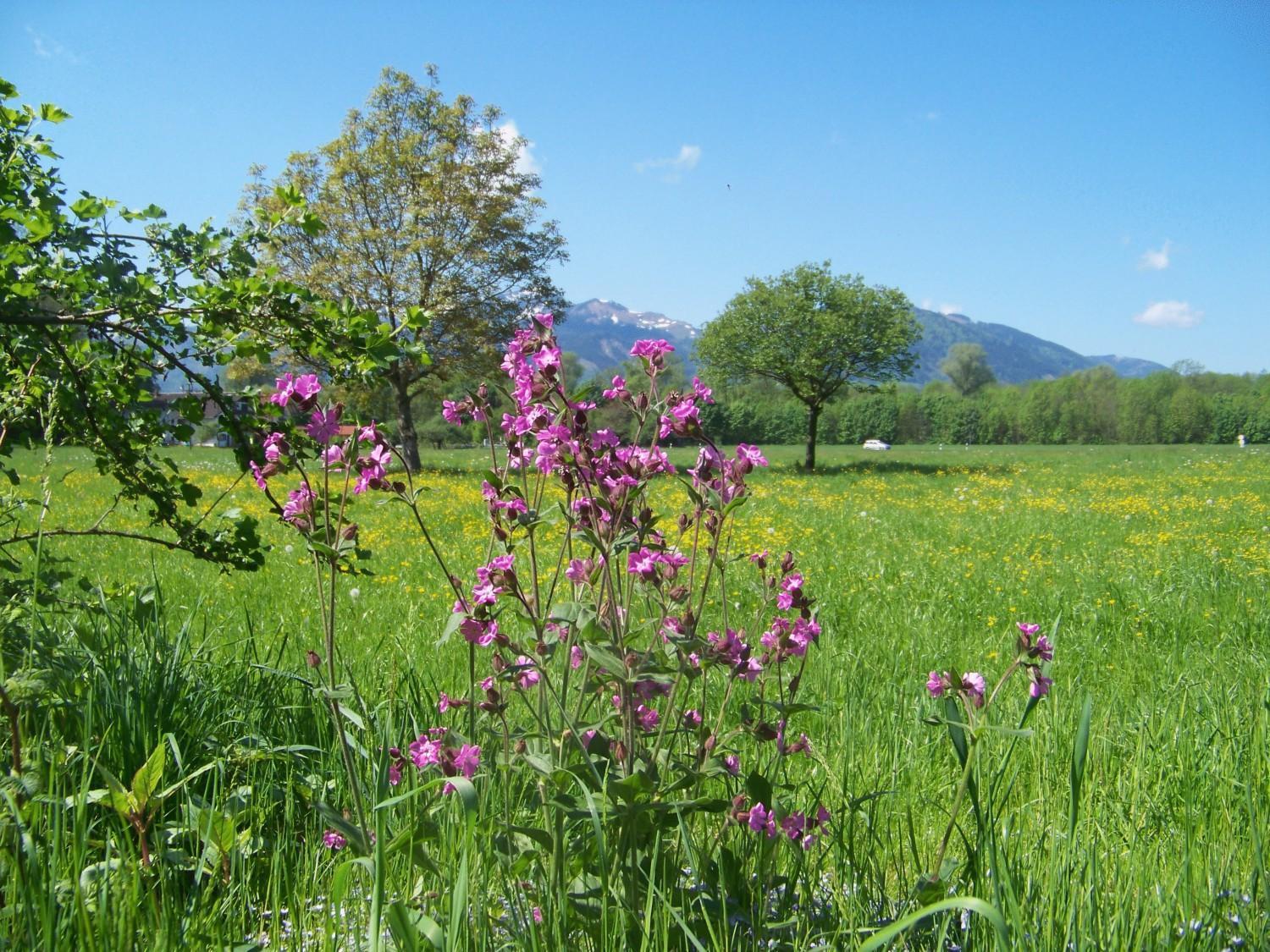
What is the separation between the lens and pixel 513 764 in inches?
75.5

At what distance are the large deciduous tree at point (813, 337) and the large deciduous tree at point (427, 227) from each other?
6.33 metres

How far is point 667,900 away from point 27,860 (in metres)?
1.25

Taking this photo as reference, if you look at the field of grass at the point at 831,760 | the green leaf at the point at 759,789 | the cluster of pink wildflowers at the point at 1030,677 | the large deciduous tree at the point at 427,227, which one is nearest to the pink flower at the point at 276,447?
the field of grass at the point at 831,760

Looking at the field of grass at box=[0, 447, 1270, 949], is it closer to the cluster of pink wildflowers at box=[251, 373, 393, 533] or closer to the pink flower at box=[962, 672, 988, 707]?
the pink flower at box=[962, 672, 988, 707]

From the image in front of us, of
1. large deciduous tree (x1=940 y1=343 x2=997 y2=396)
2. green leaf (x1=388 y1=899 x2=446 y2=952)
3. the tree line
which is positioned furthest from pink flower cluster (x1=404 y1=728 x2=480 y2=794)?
large deciduous tree (x1=940 y1=343 x2=997 y2=396)

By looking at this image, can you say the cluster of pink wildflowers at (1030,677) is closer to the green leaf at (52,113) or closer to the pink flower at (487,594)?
the pink flower at (487,594)

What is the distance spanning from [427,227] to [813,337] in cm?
1273

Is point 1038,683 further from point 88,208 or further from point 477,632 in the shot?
point 88,208

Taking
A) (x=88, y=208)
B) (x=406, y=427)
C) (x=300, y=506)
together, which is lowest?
(x=300, y=506)

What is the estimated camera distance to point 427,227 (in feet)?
87.6

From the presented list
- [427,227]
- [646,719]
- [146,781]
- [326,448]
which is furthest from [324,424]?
[427,227]

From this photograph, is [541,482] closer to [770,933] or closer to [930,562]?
[770,933]

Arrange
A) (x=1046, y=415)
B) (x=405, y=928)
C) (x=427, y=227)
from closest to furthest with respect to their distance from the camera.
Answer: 1. (x=405, y=928)
2. (x=427, y=227)
3. (x=1046, y=415)

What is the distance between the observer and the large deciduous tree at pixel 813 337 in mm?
28266
